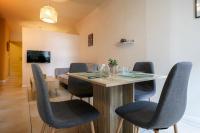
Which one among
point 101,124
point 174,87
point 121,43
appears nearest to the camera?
point 174,87

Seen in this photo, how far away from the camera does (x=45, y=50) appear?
18.4 feet

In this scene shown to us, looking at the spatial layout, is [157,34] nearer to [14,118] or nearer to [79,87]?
[79,87]

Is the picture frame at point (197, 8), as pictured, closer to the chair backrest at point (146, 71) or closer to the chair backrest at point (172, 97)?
the chair backrest at point (146, 71)

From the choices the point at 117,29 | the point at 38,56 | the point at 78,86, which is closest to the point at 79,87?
the point at 78,86

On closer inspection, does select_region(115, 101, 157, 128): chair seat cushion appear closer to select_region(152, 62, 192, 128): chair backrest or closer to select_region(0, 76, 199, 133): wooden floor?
select_region(152, 62, 192, 128): chair backrest

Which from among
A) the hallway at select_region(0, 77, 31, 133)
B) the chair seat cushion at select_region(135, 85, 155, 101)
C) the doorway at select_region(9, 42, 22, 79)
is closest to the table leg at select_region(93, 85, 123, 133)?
the chair seat cushion at select_region(135, 85, 155, 101)

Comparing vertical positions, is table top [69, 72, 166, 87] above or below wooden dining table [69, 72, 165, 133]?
above

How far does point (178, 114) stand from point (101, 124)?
860mm

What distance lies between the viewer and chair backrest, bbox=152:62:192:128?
88 centimetres

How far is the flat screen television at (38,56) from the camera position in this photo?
525 centimetres

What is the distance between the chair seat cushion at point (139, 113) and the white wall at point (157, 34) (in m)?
1.30

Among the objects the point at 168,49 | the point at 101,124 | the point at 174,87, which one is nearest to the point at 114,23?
the point at 168,49

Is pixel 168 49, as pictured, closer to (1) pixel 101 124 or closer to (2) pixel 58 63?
(1) pixel 101 124

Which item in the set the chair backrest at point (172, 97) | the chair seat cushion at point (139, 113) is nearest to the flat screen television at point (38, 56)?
the chair seat cushion at point (139, 113)
